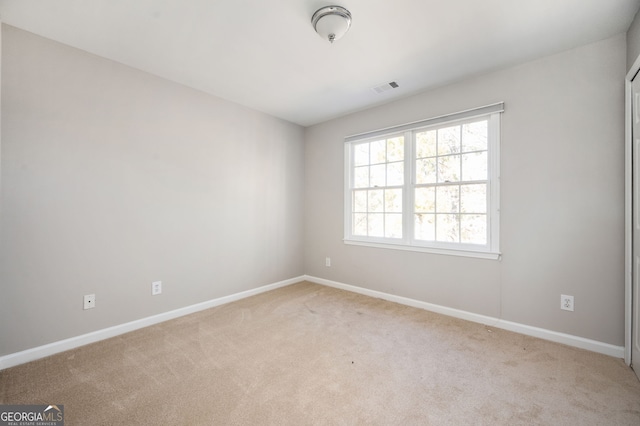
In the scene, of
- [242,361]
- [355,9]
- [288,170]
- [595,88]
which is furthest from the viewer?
[288,170]

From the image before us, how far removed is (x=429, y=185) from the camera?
317 cm

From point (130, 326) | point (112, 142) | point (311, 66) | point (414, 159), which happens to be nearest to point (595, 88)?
point (414, 159)

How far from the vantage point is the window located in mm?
2797

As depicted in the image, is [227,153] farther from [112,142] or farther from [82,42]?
[82,42]

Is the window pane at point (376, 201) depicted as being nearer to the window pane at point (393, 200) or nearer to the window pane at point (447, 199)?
the window pane at point (393, 200)

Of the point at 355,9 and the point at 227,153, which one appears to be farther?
the point at 227,153

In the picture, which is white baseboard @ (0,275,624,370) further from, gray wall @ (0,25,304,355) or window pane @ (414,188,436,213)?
window pane @ (414,188,436,213)

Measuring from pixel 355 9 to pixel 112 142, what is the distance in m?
2.39

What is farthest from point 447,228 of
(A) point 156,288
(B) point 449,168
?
(A) point 156,288

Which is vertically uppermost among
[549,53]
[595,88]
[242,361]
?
[549,53]

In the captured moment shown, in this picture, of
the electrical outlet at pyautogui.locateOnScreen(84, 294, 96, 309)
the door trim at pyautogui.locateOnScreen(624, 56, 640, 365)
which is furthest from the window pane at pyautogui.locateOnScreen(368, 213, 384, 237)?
the electrical outlet at pyautogui.locateOnScreen(84, 294, 96, 309)

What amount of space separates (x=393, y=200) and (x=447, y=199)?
684 mm

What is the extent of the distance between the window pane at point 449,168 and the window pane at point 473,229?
0.44m

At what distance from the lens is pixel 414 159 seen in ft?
10.9
